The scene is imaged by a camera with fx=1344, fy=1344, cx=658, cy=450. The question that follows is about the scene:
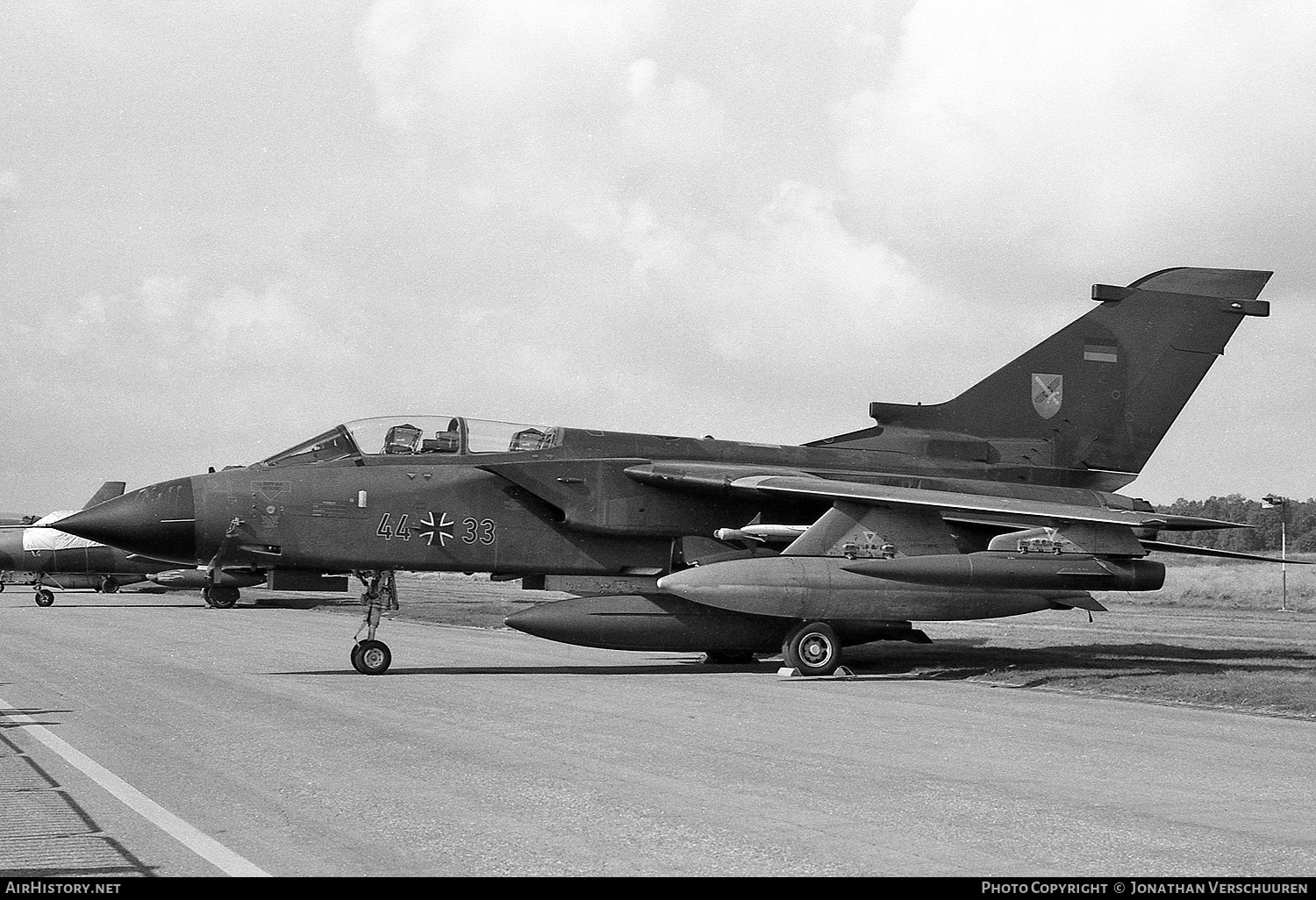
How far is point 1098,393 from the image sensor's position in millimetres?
20469

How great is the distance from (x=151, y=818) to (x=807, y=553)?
1111cm

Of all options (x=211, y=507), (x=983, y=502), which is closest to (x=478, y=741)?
(x=211, y=507)

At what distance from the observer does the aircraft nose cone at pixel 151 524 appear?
16031 millimetres

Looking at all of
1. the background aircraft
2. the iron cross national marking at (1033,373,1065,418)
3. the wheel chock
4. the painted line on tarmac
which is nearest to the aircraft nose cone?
the painted line on tarmac

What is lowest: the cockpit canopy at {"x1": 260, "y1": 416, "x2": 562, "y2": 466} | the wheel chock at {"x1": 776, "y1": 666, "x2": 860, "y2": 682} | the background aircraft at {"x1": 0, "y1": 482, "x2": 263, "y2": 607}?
the wheel chock at {"x1": 776, "y1": 666, "x2": 860, "y2": 682}

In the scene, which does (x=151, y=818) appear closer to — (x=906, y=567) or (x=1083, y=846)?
(x=1083, y=846)

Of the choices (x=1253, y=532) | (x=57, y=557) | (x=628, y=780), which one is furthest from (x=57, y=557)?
(x=1253, y=532)

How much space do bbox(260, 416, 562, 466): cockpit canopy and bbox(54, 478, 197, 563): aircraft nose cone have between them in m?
1.27

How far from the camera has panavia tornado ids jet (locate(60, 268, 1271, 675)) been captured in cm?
1623

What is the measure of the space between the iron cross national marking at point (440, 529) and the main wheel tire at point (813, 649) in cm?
451

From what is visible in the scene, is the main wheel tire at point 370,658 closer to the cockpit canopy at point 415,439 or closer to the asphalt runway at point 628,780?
the asphalt runway at point 628,780

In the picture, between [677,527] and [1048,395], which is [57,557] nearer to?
[677,527]

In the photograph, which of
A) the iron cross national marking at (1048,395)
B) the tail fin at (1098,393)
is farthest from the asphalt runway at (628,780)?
the iron cross national marking at (1048,395)

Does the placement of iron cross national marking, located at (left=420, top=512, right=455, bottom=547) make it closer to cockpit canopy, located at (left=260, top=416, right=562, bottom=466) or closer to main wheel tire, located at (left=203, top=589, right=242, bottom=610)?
cockpit canopy, located at (left=260, top=416, right=562, bottom=466)
